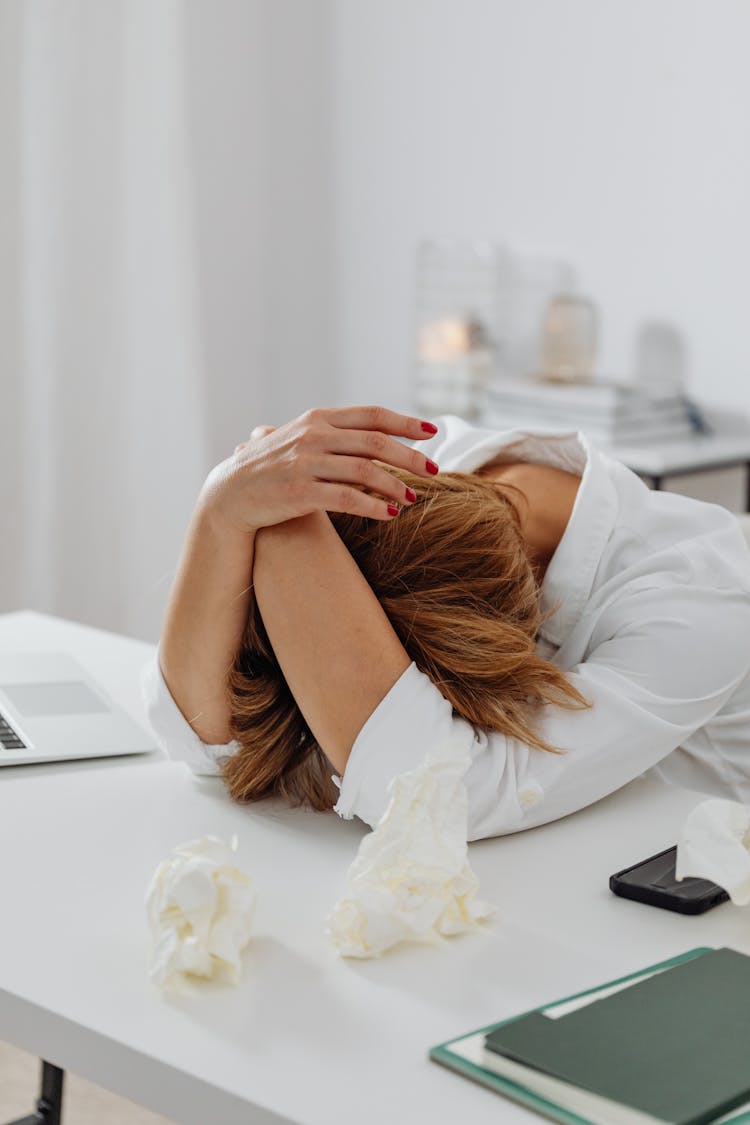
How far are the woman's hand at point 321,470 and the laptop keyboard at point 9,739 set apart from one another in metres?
0.30

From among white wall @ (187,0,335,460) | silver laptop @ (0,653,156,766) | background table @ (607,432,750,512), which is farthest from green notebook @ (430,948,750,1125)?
white wall @ (187,0,335,460)

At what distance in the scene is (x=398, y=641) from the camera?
106cm

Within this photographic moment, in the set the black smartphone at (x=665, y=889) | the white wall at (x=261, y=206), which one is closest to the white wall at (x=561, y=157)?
the white wall at (x=261, y=206)

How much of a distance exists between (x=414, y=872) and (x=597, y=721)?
0.26 meters

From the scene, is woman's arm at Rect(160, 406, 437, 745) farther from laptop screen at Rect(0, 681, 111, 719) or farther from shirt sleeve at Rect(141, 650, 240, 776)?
laptop screen at Rect(0, 681, 111, 719)

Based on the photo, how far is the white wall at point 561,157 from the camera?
266cm

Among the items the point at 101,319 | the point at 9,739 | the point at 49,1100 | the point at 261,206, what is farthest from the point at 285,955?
the point at 261,206

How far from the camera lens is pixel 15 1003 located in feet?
2.59

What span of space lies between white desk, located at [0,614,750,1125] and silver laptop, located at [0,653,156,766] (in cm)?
4

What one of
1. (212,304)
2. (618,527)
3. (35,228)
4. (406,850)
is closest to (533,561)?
(618,527)

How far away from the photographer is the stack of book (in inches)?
99.1

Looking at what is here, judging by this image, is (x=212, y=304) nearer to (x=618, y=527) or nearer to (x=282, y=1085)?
(x=618, y=527)

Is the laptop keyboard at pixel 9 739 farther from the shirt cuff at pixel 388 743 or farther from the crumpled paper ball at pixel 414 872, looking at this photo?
the crumpled paper ball at pixel 414 872

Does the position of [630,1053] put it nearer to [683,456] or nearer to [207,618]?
[207,618]
